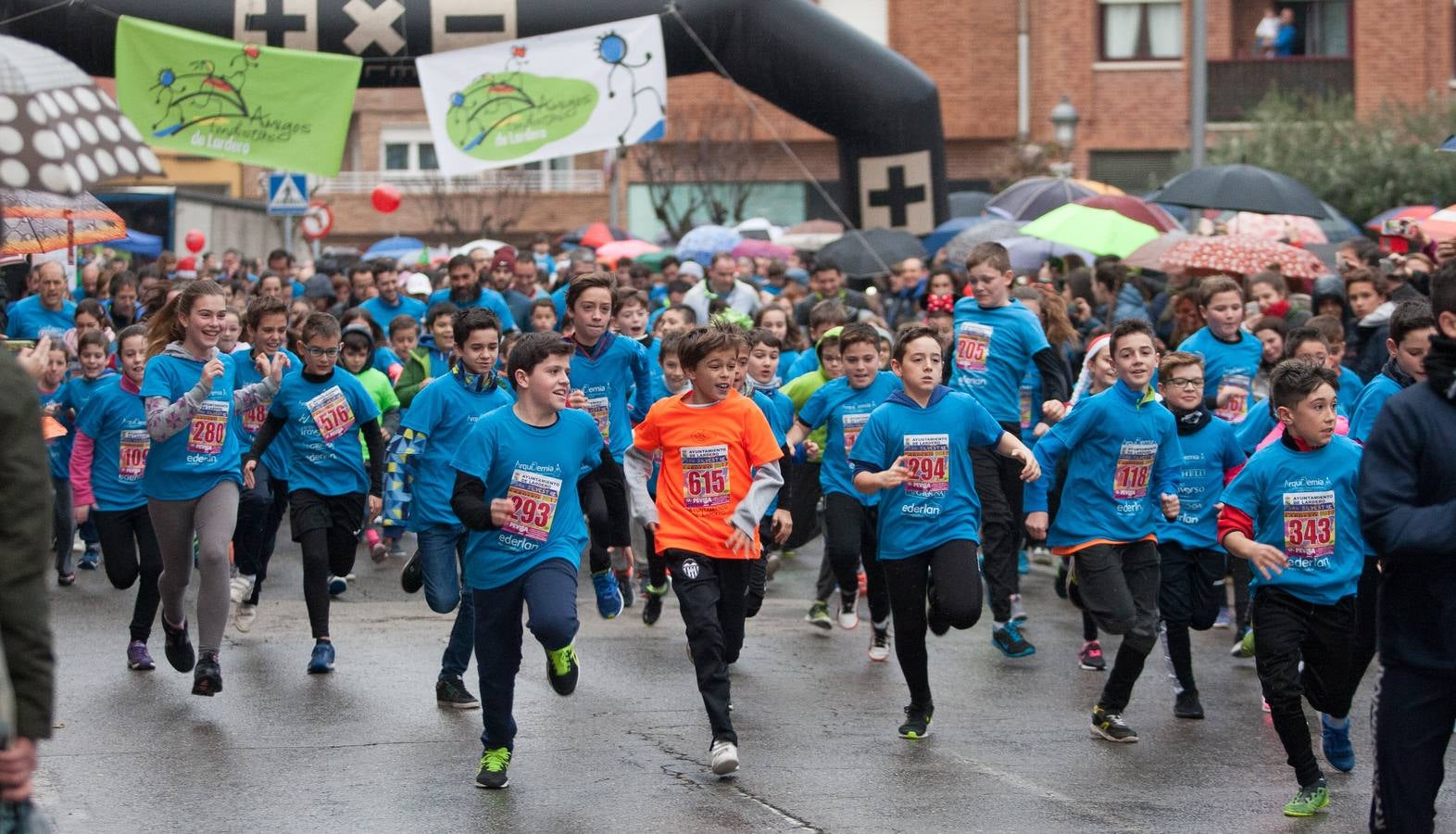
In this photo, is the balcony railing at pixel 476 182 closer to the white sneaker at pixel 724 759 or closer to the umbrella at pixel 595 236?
the umbrella at pixel 595 236

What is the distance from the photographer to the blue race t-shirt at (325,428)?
966 centimetres

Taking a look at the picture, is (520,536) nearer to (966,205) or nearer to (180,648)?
(180,648)

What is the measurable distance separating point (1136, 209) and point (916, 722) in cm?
1132

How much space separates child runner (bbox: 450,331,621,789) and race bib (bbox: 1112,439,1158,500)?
2.62 m

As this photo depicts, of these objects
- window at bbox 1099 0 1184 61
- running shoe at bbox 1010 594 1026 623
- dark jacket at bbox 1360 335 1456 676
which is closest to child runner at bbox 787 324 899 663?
running shoe at bbox 1010 594 1026 623

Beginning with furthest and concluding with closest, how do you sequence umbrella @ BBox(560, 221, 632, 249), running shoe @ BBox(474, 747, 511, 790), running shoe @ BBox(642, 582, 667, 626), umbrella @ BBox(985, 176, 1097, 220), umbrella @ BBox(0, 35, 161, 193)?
umbrella @ BBox(560, 221, 632, 249), umbrella @ BBox(985, 176, 1097, 220), running shoe @ BBox(642, 582, 667, 626), running shoe @ BBox(474, 747, 511, 790), umbrella @ BBox(0, 35, 161, 193)

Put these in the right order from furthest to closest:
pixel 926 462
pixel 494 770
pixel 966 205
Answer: pixel 966 205 → pixel 926 462 → pixel 494 770

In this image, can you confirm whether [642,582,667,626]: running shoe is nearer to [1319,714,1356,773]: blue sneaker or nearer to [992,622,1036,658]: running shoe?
[992,622,1036,658]: running shoe

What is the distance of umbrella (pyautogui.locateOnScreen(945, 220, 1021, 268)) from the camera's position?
19.5 m

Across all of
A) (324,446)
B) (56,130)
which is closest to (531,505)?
(324,446)

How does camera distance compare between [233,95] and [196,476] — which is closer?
[196,476]

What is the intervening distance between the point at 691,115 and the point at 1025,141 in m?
8.77

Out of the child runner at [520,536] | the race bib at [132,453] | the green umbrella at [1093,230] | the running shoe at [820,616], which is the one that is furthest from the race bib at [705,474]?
the green umbrella at [1093,230]

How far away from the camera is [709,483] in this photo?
7660mm
